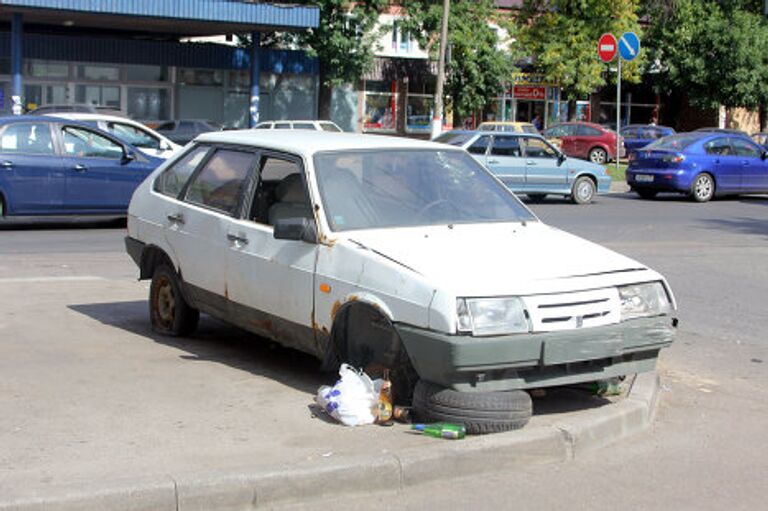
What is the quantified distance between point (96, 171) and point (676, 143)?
13.9 meters

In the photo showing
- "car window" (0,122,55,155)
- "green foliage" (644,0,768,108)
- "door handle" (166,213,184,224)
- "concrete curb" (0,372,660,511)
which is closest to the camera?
"concrete curb" (0,372,660,511)

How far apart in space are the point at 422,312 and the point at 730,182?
20.3 metres

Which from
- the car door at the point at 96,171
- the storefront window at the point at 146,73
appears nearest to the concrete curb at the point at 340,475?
the car door at the point at 96,171

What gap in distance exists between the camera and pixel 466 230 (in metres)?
6.50

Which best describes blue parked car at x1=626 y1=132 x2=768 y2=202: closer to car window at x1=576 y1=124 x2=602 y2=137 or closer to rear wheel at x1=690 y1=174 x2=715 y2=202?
rear wheel at x1=690 y1=174 x2=715 y2=202

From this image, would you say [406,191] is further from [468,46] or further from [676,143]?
[468,46]

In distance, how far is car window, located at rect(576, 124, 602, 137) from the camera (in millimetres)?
37500

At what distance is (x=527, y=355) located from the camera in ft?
17.9

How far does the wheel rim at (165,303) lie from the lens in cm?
792

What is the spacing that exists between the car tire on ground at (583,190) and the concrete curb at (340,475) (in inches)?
662

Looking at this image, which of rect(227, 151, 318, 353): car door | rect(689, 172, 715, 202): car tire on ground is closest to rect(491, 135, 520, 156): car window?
rect(689, 172, 715, 202): car tire on ground

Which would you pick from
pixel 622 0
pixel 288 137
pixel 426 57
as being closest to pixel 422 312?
pixel 288 137

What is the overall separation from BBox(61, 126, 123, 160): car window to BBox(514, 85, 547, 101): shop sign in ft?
119

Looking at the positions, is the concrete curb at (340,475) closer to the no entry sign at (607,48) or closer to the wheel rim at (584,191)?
the wheel rim at (584,191)
